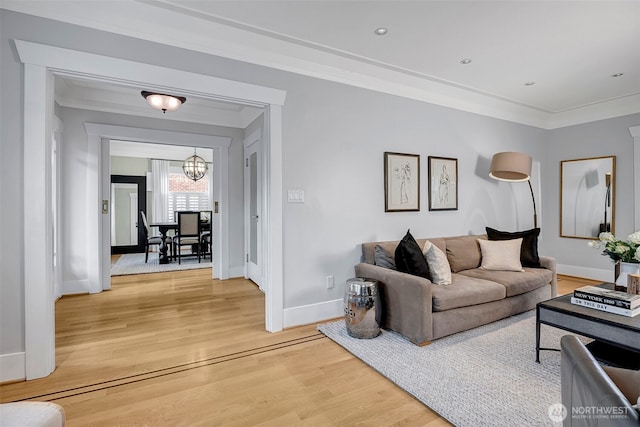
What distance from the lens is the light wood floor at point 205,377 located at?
1.78 meters

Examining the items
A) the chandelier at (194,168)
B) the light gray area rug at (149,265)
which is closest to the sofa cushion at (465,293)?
the light gray area rug at (149,265)

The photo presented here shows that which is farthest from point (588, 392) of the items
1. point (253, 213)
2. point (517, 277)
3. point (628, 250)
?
point (253, 213)

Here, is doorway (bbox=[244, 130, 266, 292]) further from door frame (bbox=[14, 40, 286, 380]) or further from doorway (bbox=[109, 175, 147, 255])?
doorway (bbox=[109, 175, 147, 255])

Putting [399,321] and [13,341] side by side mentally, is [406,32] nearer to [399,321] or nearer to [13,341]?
[399,321]

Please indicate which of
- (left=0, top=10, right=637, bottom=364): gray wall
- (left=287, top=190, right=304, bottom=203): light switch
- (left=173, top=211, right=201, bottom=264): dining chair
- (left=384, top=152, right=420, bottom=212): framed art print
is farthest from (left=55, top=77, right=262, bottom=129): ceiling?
(left=173, top=211, right=201, bottom=264): dining chair

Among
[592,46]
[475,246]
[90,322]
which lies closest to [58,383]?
[90,322]

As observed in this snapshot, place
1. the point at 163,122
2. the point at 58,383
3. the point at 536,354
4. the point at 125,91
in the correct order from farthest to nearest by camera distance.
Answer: the point at 163,122 → the point at 125,91 → the point at 536,354 → the point at 58,383

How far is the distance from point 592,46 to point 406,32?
1.89m

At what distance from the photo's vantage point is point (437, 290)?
2723 millimetres

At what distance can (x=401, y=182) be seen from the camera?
3.75 meters

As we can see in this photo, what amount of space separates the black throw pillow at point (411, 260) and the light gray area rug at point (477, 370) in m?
0.59

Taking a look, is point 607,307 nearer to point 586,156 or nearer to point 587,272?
point 587,272

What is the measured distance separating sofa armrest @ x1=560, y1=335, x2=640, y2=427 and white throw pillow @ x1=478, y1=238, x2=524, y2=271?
2.57 metres

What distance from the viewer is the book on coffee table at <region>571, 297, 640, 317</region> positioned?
204 cm
